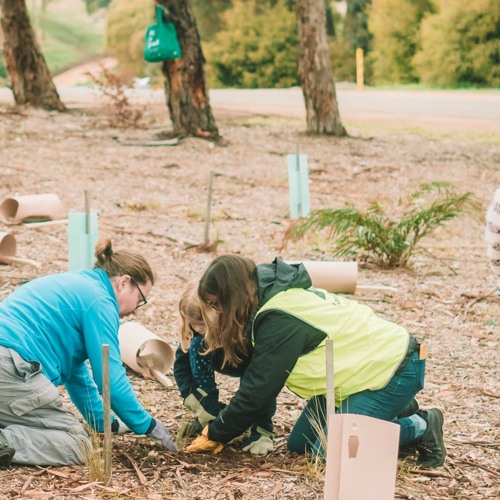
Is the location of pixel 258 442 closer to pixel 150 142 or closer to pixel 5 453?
pixel 5 453

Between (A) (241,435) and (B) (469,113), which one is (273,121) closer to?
(B) (469,113)

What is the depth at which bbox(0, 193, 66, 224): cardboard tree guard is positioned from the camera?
7477 mm

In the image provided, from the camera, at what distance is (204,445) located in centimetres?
370

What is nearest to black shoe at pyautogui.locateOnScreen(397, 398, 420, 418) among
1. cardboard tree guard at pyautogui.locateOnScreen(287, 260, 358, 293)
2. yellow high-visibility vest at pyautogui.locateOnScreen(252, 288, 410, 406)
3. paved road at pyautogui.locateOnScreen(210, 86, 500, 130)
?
yellow high-visibility vest at pyautogui.locateOnScreen(252, 288, 410, 406)

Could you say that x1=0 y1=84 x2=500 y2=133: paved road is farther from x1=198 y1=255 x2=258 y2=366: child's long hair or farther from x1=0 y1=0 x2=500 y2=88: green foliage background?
x1=198 y1=255 x2=258 y2=366: child's long hair

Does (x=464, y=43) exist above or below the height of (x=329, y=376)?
above

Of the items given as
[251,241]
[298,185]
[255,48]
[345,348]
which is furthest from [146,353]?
[255,48]

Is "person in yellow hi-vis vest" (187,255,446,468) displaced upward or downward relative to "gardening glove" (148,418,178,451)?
upward

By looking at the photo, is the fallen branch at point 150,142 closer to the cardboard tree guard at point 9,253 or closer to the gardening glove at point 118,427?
the cardboard tree guard at point 9,253

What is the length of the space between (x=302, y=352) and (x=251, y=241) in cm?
411

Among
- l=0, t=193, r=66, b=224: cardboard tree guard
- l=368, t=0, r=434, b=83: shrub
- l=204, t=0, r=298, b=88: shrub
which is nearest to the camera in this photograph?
l=0, t=193, r=66, b=224: cardboard tree guard

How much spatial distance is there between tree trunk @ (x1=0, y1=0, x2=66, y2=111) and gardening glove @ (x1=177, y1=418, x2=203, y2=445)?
1022 centimetres

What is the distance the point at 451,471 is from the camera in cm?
368

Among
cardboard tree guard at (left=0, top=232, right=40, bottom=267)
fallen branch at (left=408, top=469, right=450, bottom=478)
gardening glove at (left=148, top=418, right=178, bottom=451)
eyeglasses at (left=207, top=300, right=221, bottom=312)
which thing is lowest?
fallen branch at (left=408, top=469, right=450, bottom=478)
